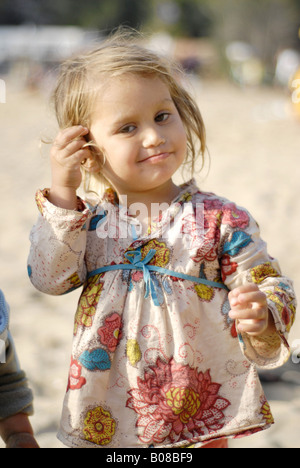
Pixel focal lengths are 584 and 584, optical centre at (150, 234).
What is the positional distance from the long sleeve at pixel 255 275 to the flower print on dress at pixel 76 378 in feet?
1.49

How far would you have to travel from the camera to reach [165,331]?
5.21ft

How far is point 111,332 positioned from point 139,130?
1.86 ft

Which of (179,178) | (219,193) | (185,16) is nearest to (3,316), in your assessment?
(179,178)

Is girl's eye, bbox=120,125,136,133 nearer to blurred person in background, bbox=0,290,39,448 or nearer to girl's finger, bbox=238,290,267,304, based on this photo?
girl's finger, bbox=238,290,267,304

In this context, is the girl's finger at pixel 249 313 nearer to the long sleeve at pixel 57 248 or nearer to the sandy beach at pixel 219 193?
the long sleeve at pixel 57 248

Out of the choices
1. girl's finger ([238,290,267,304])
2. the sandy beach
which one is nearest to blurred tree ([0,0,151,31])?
the sandy beach

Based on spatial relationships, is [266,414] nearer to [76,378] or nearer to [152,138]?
[76,378]

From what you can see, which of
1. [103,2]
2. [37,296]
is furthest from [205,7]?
[37,296]

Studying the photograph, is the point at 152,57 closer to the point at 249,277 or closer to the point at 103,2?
the point at 249,277

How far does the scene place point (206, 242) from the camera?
63.3 inches

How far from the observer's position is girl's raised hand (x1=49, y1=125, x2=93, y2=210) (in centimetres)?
160

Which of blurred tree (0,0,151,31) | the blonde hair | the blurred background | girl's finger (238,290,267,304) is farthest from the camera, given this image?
blurred tree (0,0,151,31)

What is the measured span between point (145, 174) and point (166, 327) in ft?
1.41
